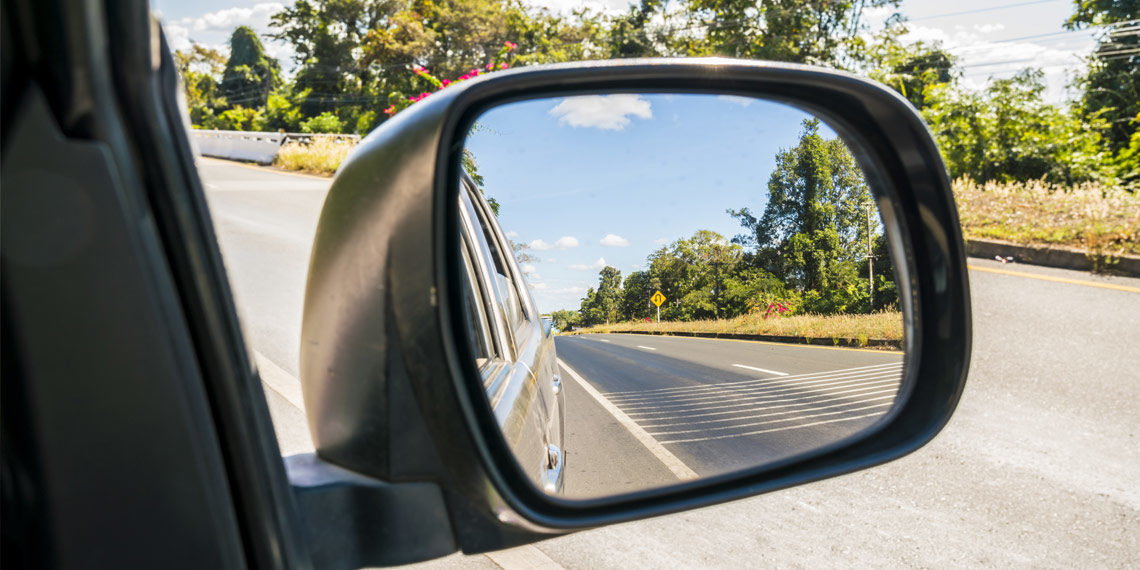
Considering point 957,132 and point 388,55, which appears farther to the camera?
point 388,55

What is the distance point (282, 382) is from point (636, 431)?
382cm

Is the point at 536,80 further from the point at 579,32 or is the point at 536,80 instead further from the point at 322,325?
the point at 579,32

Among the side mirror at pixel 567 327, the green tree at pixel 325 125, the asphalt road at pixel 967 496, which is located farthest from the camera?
the green tree at pixel 325 125

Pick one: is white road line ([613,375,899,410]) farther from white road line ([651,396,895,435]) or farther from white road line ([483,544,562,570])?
white road line ([483,544,562,570])

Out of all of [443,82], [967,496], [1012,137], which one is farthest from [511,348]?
[443,82]

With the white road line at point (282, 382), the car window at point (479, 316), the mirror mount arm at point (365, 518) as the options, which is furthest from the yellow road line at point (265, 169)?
the mirror mount arm at point (365, 518)

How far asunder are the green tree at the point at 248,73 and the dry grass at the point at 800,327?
6726 centimetres

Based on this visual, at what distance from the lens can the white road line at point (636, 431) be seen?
1.19 m

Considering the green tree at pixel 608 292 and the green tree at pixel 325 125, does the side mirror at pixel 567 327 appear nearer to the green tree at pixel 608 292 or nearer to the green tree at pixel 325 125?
the green tree at pixel 608 292

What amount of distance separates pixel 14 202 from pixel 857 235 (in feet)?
4.03

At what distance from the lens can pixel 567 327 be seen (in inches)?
45.9

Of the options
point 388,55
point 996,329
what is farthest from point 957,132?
point 388,55

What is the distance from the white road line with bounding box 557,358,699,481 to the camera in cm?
119

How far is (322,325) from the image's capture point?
3.08ft
